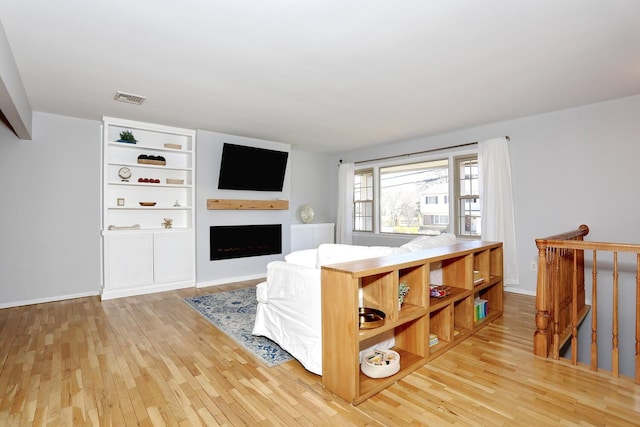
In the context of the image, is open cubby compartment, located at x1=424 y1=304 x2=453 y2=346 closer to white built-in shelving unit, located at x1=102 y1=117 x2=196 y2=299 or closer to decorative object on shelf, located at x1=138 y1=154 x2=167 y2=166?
white built-in shelving unit, located at x1=102 y1=117 x2=196 y2=299

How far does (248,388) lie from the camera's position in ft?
6.70

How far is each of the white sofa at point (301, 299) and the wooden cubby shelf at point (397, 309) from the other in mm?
146

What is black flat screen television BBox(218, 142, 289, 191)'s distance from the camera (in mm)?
4934

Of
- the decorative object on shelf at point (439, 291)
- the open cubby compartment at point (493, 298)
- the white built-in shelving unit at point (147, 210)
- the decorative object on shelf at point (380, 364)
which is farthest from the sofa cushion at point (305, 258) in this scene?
the white built-in shelving unit at point (147, 210)

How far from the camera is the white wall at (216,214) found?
4.84 metres

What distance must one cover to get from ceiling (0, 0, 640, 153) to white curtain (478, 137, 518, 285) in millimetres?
524

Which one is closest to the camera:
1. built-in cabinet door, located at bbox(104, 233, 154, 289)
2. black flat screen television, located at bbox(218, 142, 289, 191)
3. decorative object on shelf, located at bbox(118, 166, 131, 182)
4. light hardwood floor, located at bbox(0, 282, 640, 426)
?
light hardwood floor, located at bbox(0, 282, 640, 426)

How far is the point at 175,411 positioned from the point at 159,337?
1235 mm

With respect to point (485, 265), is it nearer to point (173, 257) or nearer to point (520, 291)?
point (520, 291)

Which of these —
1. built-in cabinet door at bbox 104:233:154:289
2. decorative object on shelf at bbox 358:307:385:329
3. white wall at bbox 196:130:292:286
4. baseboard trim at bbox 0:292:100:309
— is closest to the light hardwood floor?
decorative object on shelf at bbox 358:307:385:329

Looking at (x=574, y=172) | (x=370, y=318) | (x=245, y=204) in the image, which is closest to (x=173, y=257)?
(x=245, y=204)

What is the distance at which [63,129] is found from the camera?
4.13 m

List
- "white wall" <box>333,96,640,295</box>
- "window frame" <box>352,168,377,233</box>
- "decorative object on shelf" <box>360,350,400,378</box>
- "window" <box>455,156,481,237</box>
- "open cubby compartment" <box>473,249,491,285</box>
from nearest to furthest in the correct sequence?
"decorative object on shelf" <box>360,350,400,378</box> < "open cubby compartment" <box>473,249,491,285</box> < "white wall" <box>333,96,640,295</box> < "window" <box>455,156,481,237</box> < "window frame" <box>352,168,377,233</box>

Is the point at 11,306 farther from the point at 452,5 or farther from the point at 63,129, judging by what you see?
the point at 452,5
